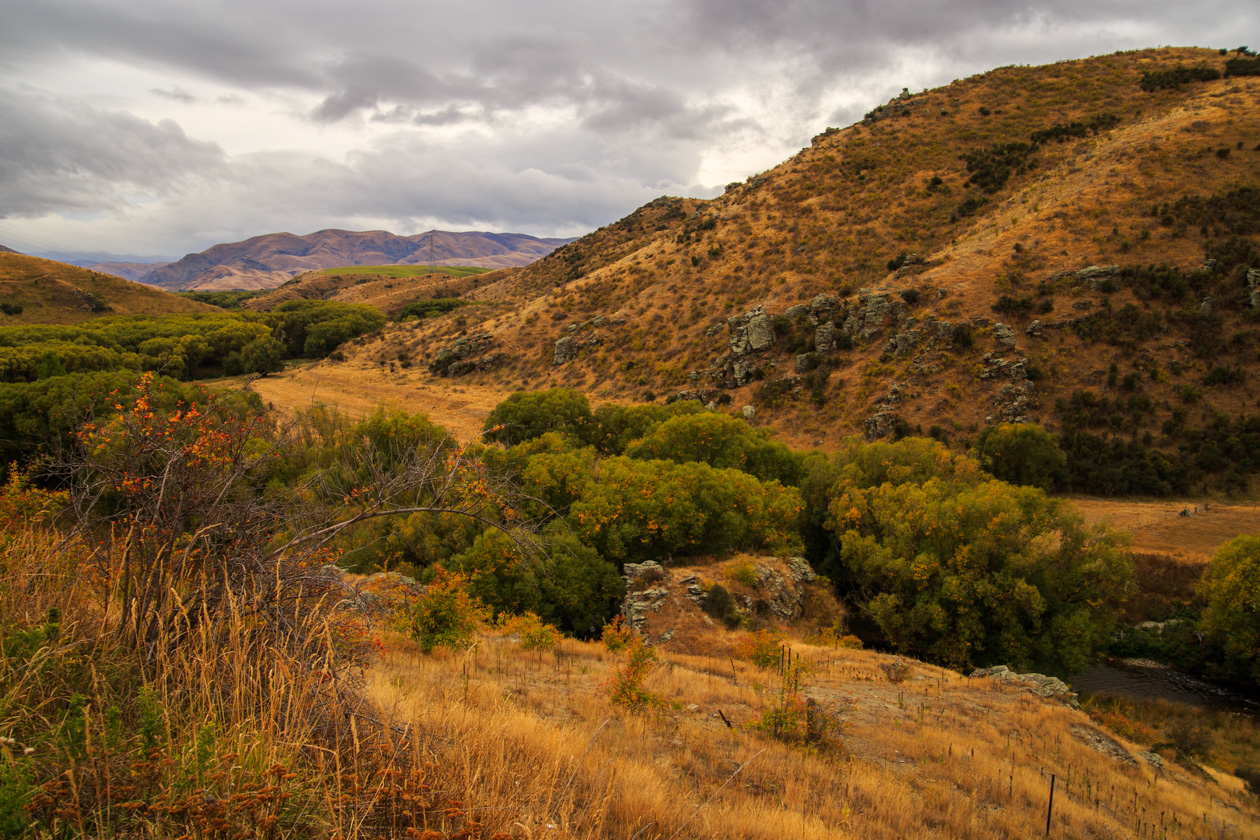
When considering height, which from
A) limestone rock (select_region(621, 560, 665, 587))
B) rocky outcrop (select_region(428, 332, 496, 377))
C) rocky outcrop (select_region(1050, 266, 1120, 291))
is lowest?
limestone rock (select_region(621, 560, 665, 587))

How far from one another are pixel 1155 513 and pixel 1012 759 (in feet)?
88.7

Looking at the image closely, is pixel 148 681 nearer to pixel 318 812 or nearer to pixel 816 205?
pixel 318 812

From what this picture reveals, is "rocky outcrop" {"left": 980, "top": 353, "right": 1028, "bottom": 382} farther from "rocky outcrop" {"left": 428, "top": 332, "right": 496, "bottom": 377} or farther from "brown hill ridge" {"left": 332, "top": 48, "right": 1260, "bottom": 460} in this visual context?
"rocky outcrop" {"left": 428, "top": 332, "right": 496, "bottom": 377}

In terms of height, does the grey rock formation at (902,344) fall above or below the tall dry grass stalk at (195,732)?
above

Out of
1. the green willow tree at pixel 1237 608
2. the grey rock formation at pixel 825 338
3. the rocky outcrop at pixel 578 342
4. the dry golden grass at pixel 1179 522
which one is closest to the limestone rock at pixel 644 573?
the green willow tree at pixel 1237 608

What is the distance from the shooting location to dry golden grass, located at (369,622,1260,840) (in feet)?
15.3

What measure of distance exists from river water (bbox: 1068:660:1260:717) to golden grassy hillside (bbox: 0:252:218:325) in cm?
12235

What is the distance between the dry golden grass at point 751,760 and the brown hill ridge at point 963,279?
26.0 m

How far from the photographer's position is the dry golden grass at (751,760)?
467cm

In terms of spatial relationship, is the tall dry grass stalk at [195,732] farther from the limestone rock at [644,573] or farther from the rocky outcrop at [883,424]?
the rocky outcrop at [883,424]

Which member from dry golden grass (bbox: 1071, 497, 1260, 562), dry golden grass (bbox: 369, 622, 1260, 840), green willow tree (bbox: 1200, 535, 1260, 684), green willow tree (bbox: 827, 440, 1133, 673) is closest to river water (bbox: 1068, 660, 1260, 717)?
green willow tree (bbox: 1200, 535, 1260, 684)

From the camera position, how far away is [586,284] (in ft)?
230

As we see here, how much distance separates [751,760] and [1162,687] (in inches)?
1023

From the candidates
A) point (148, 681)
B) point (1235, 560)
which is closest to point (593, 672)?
point (148, 681)
